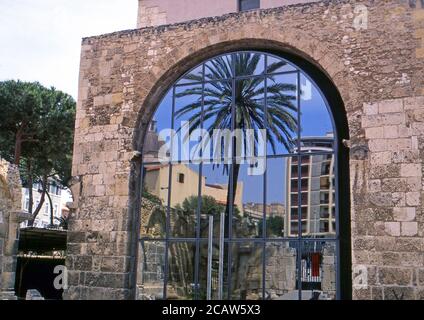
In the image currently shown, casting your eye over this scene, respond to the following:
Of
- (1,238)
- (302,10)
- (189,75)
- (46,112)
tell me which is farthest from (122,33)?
(46,112)

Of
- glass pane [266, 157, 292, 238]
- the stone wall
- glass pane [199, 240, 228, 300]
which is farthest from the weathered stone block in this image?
the stone wall

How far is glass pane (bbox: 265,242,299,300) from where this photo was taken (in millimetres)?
8898

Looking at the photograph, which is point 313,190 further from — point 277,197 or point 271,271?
point 271,271

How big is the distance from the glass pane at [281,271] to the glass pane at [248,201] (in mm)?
457

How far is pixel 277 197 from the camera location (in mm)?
9344

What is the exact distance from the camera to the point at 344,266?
29.0 ft

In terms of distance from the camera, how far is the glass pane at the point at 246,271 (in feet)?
30.1

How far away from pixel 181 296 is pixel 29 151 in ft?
49.8

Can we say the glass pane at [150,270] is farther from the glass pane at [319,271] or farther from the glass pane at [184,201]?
the glass pane at [319,271]

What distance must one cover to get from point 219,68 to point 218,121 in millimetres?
1133

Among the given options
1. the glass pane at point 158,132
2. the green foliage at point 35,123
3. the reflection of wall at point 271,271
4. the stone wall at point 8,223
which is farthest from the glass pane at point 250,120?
the green foliage at point 35,123

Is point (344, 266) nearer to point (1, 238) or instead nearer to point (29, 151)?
point (1, 238)

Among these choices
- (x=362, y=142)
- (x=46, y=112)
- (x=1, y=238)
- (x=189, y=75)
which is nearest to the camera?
(x=362, y=142)

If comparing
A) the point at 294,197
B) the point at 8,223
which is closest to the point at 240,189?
the point at 294,197
